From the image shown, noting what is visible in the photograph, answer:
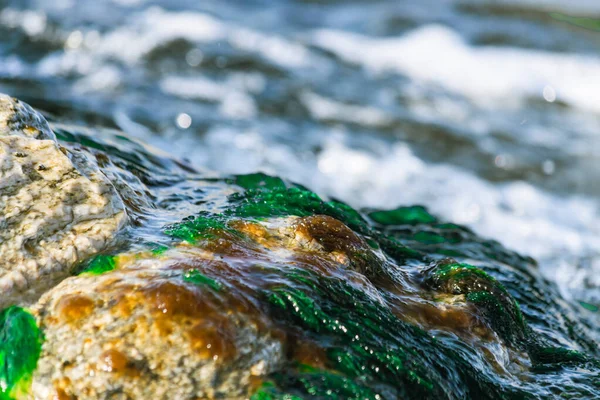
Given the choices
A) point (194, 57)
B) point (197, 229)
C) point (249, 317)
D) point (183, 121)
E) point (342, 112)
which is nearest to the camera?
point (249, 317)

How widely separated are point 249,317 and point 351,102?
694 cm

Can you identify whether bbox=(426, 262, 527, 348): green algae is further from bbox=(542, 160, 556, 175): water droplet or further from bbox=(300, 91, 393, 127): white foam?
bbox=(300, 91, 393, 127): white foam

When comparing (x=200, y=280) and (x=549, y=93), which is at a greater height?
(x=200, y=280)

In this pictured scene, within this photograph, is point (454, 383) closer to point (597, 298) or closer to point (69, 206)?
point (69, 206)

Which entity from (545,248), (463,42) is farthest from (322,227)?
(463,42)

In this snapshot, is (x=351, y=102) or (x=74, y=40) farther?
(x=74, y=40)

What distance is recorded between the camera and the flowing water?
21.2ft

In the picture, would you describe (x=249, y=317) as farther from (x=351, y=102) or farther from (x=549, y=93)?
(x=549, y=93)

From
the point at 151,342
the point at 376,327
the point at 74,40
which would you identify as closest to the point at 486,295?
the point at 376,327

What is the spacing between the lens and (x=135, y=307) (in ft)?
7.47

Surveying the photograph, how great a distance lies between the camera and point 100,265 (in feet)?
8.34

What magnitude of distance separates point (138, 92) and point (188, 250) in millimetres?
6056

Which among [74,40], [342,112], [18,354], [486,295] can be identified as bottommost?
[74,40]

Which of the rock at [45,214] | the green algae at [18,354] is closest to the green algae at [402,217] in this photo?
the rock at [45,214]
